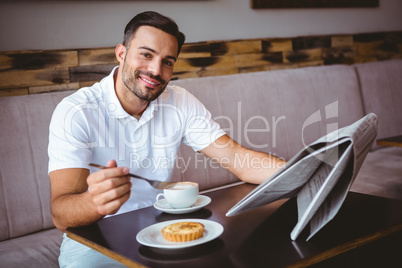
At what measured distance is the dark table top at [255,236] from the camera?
855 millimetres

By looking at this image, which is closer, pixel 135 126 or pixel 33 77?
pixel 135 126

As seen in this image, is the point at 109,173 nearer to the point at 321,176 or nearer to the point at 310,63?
the point at 321,176

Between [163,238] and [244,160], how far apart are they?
0.62 m

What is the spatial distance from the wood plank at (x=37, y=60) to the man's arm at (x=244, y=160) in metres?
0.92

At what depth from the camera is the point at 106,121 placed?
4.96ft

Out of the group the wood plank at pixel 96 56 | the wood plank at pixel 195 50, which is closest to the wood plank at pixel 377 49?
the wood plank at pixel 195 50


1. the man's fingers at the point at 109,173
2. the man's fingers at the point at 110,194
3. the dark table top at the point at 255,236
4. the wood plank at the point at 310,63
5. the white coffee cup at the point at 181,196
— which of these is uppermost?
the wood plank at the point at 310,63

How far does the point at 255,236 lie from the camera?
0.97 metres

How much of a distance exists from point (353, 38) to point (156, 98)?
92.8 inches

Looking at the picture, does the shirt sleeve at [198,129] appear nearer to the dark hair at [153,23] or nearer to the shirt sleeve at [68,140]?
the dark hair at [153,23]

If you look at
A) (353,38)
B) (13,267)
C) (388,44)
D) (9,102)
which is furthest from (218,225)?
(388,44)

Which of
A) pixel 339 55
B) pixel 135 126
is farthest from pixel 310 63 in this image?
pixel 135 126

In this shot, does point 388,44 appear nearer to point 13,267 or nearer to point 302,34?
point 302,34

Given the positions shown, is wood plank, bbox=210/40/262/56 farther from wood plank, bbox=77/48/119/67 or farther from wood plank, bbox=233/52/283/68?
wood plank, bbox=77/48/119/67
